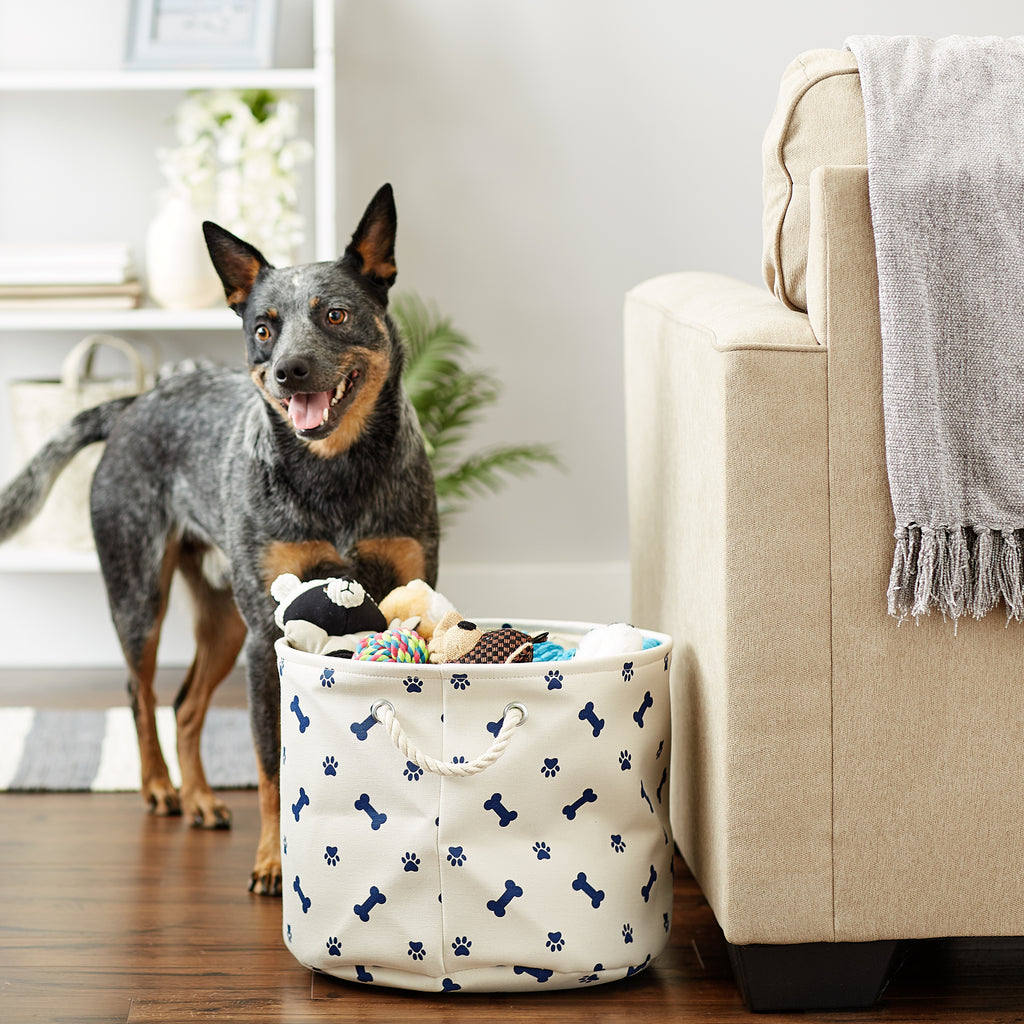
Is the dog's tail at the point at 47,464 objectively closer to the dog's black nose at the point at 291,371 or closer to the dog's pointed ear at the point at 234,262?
the dog's pointed ear at the point at 234,262

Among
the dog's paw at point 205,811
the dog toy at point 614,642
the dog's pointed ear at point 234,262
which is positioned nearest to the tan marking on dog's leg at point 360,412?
the dog's pointed ear at point 234,262

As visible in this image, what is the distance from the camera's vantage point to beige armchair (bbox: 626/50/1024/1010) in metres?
1.28

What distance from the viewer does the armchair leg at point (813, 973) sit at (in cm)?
135

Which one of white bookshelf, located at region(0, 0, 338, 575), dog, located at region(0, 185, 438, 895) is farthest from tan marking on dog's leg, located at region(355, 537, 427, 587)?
white bookshelf, located at region(0, 0, 338, 575)

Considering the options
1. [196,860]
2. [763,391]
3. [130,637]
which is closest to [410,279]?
[130,637]

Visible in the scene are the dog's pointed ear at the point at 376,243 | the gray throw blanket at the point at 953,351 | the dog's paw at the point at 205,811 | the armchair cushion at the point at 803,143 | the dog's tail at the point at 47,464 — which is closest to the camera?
the gray throw blanket at the point at 953,351

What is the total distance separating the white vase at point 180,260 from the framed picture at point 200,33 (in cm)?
32

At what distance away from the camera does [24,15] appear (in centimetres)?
305

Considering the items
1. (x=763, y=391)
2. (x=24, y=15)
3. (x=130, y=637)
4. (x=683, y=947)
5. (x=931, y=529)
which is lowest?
(x=683, y=947)

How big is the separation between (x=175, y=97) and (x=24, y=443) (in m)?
0.97

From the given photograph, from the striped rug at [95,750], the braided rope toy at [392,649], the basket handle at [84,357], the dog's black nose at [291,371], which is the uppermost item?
the basket handle at [84,357]

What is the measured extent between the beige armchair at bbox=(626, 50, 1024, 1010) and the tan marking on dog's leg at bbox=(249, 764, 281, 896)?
28.1 inches

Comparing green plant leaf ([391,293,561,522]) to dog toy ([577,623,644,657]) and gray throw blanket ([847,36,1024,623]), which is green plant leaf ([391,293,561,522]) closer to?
dog toy ([577,623,644,657])

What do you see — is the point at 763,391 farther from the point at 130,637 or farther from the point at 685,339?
the point at 130,637
